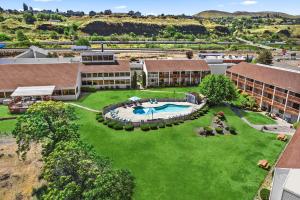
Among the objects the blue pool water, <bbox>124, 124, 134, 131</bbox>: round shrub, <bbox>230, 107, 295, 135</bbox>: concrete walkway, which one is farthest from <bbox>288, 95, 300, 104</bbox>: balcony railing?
<bbox>124, 124, 134, 131</bbox>: round shrub

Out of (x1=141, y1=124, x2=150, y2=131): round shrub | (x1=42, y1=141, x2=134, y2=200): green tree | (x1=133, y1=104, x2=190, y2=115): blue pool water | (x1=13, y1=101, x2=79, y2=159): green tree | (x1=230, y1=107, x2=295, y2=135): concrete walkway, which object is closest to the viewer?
(x1=42, y1=141, x2=134, y2=200): green tree

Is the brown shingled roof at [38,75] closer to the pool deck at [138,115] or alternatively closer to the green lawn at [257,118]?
the pool deck at [138,115]

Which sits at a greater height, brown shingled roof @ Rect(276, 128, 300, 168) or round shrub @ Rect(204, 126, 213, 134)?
brown shingled roof @ Rect(276, 128, 300, 168)

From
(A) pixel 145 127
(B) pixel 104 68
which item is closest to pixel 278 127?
(A) pixel 145 127

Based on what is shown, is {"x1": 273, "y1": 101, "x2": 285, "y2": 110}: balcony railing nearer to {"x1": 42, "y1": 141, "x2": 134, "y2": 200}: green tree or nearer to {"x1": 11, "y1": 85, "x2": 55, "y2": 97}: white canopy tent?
{"x1": 42, "y1": 141, "x2": 134, "y2": 200}: green tree

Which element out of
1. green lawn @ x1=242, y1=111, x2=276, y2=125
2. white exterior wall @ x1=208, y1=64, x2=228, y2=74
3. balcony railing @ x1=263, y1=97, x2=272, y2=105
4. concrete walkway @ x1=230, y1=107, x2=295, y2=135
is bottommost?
concrete walkway @ x1=230, y1=107, x2=295, y2=135

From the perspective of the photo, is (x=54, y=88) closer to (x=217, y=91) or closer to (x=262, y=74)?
(x=217, y=91)

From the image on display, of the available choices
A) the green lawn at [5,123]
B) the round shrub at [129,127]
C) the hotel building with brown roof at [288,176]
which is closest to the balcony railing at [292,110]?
the hotel building with brown roof at [288,176]
